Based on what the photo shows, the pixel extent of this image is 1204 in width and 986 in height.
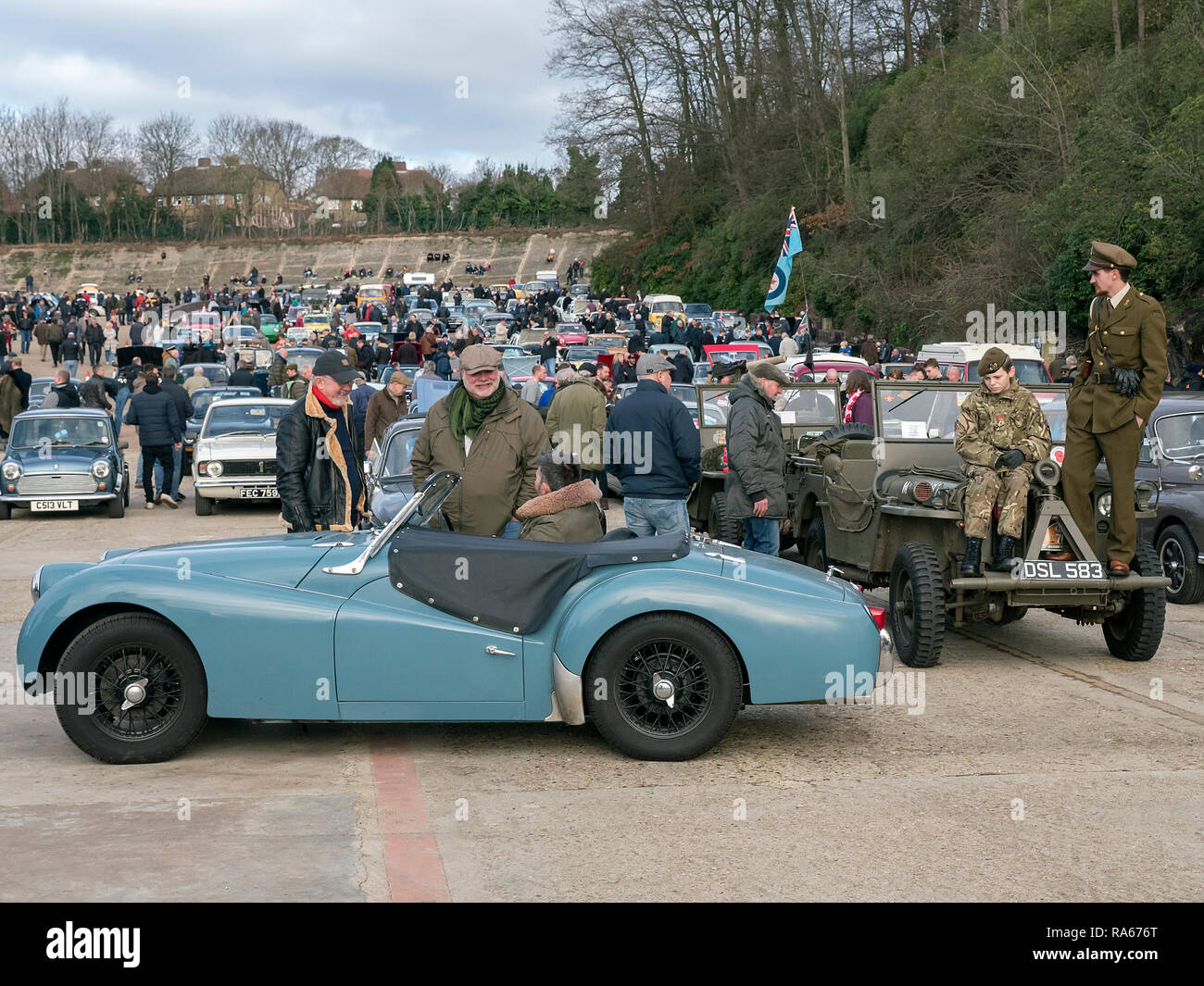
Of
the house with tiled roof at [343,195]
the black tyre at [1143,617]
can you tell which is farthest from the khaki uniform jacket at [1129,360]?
the house with tiled roof at [343,195]

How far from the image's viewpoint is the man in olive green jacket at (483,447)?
25.0 feet

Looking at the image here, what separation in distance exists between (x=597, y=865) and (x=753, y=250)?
63135 mm

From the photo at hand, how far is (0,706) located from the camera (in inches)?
315

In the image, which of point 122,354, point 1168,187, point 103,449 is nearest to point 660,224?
point 122,354

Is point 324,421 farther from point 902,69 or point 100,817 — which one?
point 902,69

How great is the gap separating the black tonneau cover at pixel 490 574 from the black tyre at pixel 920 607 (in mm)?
2795

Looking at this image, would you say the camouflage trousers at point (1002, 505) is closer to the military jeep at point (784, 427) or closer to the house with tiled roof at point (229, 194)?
the military jeep at point (784, 427)

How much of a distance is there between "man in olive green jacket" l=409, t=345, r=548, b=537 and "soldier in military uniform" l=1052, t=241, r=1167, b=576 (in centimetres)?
370

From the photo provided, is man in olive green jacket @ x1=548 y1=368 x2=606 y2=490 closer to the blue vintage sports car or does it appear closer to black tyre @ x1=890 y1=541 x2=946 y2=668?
black tyre @ x1=890 y1=541 x2=946 y2=668

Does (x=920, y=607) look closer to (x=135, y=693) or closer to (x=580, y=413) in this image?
(x=580, y=413)

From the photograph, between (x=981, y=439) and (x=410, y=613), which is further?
(x=981, y=439)

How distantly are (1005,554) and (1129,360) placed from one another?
1.51 m

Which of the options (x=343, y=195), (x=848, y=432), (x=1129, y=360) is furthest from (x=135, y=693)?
(x=343, y=195)

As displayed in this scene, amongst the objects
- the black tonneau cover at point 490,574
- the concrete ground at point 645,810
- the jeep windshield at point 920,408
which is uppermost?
the jeep windshield at point 920,408
